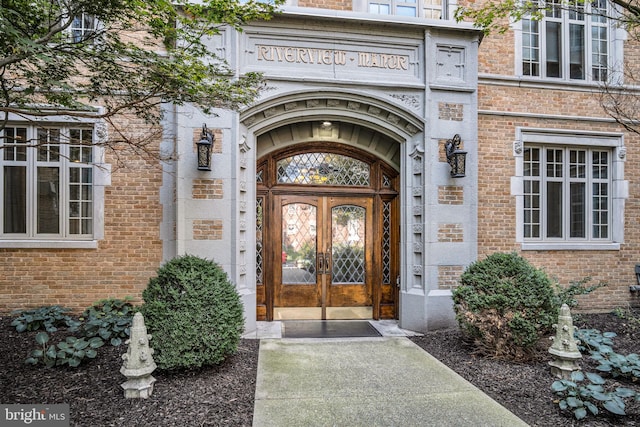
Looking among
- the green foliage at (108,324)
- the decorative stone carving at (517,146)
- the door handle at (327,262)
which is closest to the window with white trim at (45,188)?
the green foliage at (108,324)

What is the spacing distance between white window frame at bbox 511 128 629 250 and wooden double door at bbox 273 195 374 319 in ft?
10.2

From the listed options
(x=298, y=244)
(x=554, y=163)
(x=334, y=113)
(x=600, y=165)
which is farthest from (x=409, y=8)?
(x=600, y=165)

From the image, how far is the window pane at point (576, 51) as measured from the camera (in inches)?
308

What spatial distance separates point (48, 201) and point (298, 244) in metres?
4.60

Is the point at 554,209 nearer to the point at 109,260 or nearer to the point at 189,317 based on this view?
the point at 189,317

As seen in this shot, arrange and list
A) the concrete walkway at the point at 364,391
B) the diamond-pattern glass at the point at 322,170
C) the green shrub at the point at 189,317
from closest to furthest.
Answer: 1. the concrete walkway at the point at 364,391
2. the green shrub at the point at 189,317
3. the diamond-pattern glass at the point at 322,170

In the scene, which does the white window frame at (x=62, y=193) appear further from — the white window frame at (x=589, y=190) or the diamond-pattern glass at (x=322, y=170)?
the white window frame at (x=589, y=190)

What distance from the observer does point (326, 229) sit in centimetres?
724

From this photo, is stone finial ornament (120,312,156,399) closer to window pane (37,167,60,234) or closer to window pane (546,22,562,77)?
window pane (37,167,60,234)

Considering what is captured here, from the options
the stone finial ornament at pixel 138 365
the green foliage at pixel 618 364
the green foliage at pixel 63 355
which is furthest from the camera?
the green foliage at pixel 63 355

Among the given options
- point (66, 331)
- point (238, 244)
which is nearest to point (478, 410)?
point (238, 244)

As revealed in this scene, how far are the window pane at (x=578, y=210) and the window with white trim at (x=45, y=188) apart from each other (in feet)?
31.9

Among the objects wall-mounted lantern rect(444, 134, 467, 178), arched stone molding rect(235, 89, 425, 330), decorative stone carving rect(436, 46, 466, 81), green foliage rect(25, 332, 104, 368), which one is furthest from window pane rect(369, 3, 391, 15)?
green foliage rect(25, 332, 104, 368)

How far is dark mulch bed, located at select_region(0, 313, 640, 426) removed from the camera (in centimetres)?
335
